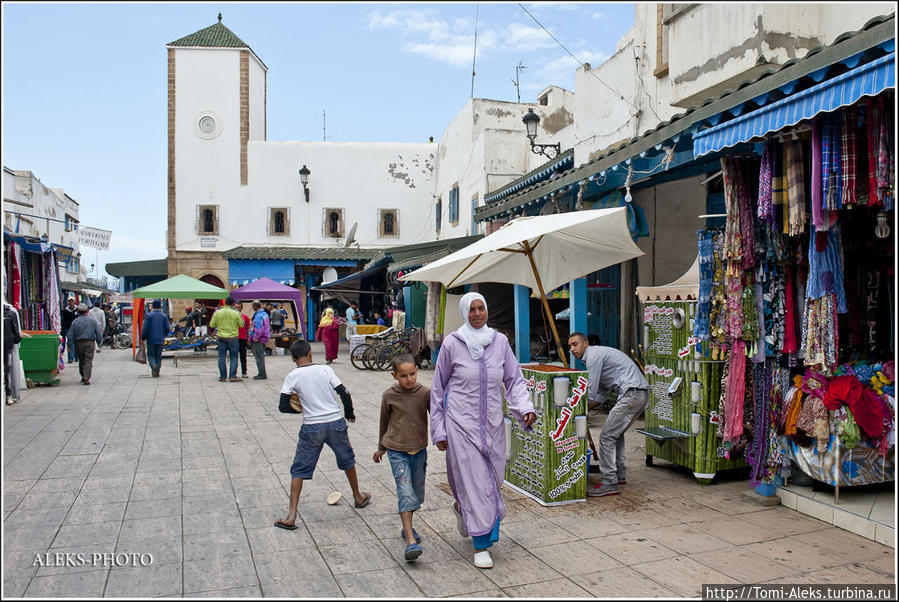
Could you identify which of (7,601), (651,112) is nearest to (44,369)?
(7,601)

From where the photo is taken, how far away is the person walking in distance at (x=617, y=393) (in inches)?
225

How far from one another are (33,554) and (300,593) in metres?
1.86

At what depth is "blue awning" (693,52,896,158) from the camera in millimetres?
3641

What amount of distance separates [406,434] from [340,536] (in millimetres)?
899

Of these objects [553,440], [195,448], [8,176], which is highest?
[8,176]

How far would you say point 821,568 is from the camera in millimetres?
3980

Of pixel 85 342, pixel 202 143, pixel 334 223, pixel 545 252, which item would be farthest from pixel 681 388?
pixel 202 143

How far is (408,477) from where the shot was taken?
4.44 meters

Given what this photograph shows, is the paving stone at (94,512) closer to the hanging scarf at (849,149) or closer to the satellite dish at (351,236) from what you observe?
the hanging scarf at (849,149)

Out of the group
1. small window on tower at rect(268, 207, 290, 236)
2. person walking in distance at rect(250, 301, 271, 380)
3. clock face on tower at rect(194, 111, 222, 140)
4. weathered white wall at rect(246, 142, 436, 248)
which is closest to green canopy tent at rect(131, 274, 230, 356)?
person walking in distance at rect(250, 301, 271, 380)

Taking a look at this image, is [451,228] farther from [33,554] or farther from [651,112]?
[33,554]

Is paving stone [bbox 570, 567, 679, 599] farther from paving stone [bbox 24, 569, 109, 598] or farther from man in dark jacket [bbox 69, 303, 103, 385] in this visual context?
man in dark jacket [bbox 69, 303, 103, 385]

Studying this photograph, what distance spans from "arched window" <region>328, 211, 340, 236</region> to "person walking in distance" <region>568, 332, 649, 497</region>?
25.2 metres

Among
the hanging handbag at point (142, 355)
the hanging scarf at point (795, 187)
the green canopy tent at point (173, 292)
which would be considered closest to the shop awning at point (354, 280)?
the green canopy tent at point (173, 292)
